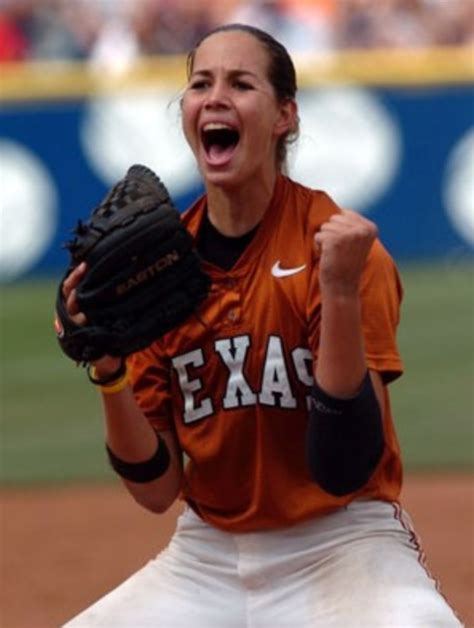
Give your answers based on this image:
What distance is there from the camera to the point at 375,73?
564 inches

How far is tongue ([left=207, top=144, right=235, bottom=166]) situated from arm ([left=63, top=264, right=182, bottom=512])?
0.42m

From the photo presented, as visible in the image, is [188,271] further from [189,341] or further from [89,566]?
[89,566]

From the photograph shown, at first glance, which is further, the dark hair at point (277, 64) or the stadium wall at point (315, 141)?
the stadium wall at point (315, 141)

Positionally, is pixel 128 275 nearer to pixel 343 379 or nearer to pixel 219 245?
pixel 219 245

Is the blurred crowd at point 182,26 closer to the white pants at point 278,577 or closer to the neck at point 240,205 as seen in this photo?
the neck at point 240,205

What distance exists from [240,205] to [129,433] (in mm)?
633

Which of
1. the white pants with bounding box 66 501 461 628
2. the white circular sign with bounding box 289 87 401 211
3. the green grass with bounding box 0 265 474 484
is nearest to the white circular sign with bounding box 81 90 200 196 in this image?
the white circular sign with bounding box 289 87 401 211

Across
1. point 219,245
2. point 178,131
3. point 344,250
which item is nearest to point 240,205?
point 219,245

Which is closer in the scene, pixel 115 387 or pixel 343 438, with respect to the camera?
pixel 343 438

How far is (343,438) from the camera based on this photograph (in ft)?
12.2

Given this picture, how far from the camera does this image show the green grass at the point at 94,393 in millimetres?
8961

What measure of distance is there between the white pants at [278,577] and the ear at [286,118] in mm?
933

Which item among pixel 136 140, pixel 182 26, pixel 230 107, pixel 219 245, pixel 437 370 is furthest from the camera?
pixel 182 26

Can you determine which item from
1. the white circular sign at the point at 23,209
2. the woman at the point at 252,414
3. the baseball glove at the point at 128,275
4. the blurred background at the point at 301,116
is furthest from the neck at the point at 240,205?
the white circular sign at the point at 23,209
